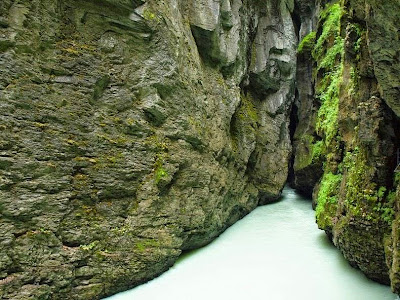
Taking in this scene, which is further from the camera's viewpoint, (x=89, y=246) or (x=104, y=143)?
(x=104, y=143)

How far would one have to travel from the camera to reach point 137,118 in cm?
731

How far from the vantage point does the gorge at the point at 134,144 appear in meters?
5.52

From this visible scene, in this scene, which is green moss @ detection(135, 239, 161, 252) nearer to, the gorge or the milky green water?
the gorge

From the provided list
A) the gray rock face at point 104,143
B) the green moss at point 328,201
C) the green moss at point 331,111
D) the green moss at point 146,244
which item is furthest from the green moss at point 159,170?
the green moss at point 331,111

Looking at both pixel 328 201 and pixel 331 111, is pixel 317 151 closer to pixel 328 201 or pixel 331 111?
pixel 331 111

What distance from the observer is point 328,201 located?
8492mm

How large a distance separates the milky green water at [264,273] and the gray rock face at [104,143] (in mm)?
544

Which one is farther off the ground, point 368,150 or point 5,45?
point 5,45

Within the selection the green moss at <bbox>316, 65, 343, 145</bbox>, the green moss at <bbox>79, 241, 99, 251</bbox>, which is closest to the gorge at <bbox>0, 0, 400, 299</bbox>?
the green moss at <bbox>79, 241, 99, 251</bbox>

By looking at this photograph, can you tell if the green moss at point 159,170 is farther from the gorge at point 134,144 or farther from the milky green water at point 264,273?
the milky green water at point 264,273

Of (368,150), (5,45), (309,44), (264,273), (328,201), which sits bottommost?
(264,273)

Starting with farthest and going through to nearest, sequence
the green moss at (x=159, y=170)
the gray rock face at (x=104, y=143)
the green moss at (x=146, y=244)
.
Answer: the green moss at (x=159, y=170), the green moss at (x=146, y=244), the gray rock face at (x=104, y=143)

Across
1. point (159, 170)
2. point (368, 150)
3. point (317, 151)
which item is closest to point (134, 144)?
point (159, 170)

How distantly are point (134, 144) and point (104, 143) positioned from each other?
2.37 ft
